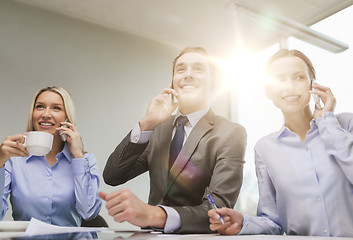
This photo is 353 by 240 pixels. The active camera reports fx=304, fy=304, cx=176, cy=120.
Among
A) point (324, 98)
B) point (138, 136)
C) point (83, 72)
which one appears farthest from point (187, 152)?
point (83, 72)

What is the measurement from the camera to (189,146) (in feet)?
4.74

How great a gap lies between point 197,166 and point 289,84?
0.57m

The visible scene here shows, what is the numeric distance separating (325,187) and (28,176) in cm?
147

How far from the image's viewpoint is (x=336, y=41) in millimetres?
2799

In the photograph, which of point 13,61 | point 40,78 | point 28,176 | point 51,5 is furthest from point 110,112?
point 28,176

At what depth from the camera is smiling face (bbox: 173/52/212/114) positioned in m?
1.61

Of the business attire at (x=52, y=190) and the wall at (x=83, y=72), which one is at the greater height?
the wall at (x=83, y=72)

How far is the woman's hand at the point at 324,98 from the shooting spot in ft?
4.27

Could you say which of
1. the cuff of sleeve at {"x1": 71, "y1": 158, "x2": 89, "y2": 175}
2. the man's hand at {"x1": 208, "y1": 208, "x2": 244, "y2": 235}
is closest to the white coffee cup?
the cuff of sleeve at {"x1": 71, "y1": 158, "x2": 89, "y2": 175}

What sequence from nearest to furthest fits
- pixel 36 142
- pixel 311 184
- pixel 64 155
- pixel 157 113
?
pixel 311 184
pixel 36 142
pixel 157 113
pixel 64 155

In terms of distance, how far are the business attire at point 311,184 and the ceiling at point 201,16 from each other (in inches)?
71.4

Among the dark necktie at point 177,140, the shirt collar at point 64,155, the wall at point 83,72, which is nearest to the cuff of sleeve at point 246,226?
the dark necktie at point 177,140

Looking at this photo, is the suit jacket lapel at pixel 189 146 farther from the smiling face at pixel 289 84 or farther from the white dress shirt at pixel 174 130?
the smiling face at pixel 289 84

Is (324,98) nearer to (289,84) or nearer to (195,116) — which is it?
(289,84)
